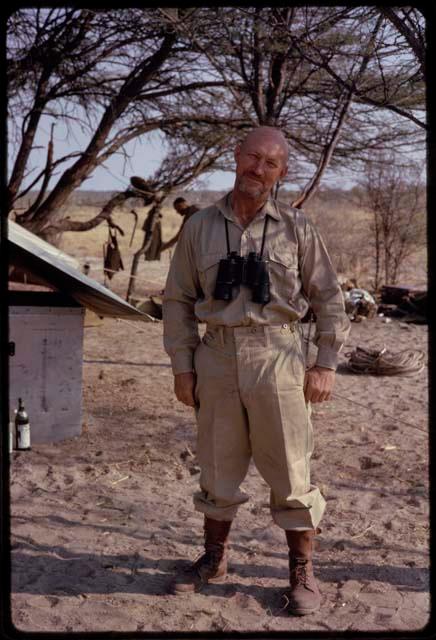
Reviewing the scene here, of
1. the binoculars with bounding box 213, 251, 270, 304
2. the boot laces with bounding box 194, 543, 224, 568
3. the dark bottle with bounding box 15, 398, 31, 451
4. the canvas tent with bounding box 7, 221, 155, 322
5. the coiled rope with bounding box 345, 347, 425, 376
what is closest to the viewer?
the binoculars with bounding box 213, 251, 270, 304

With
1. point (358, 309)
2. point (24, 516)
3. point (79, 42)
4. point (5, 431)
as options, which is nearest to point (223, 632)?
point (5, 431)

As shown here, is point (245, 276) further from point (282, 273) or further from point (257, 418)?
point (257, 418)

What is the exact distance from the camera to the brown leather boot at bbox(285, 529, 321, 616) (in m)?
3.19

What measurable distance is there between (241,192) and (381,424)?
366 centimetres

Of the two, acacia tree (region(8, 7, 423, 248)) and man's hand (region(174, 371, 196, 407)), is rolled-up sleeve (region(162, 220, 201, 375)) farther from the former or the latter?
acacia tree (region(8, 7, 423, 248))

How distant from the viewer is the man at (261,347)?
3.08 m

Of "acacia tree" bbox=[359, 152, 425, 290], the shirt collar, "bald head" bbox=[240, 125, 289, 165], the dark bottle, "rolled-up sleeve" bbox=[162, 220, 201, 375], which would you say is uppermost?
"acacia tree" bbox=[359, 152, 425, 290]

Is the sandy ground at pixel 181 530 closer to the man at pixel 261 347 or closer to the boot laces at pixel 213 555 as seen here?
the boot laces at pixel 213 555

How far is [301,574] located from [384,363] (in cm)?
507

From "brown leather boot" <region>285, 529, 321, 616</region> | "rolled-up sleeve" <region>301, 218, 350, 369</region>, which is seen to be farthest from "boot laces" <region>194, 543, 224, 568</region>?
"rolled-up sleeve" <region>301, 218, 350, 369</region>

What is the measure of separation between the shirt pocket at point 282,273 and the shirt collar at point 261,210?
144 millimetres

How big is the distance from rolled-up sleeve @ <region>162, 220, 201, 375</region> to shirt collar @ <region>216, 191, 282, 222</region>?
8.9 inches

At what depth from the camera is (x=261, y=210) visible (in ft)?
10.3

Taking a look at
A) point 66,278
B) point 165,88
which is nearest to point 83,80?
point 165,88
